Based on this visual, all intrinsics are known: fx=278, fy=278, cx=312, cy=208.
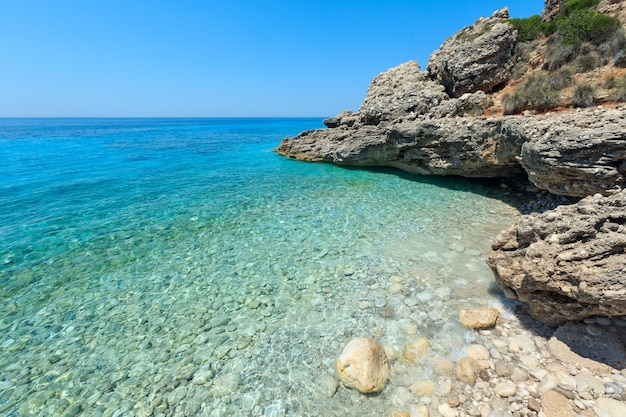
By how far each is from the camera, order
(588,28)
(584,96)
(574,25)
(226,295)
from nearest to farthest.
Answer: (226,295) < (584,96) < (588,28) < (574,25)

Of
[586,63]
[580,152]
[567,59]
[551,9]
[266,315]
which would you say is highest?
[551,9]

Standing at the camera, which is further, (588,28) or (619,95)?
(588,28)

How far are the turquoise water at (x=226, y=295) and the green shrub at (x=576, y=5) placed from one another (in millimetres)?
14066

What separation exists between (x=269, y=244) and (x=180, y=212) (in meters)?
5.27

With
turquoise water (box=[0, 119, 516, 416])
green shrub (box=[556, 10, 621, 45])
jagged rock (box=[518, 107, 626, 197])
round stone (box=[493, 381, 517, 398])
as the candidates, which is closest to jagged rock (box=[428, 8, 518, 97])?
green shrub (box=[556, 10, 621, 45])

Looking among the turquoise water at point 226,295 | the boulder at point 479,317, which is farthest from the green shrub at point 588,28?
the boulder at point 479,317

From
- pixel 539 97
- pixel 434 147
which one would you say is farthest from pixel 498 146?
pixel 434 147

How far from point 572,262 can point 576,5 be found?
21.9 meters

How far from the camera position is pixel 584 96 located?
10727 mm

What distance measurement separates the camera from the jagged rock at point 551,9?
18.7 meters

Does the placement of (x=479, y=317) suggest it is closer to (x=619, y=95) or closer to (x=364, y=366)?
(x=364, y=366)

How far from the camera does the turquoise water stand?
4.35 m

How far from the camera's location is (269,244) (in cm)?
890

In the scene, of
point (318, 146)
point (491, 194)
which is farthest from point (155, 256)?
point (318, 146)
